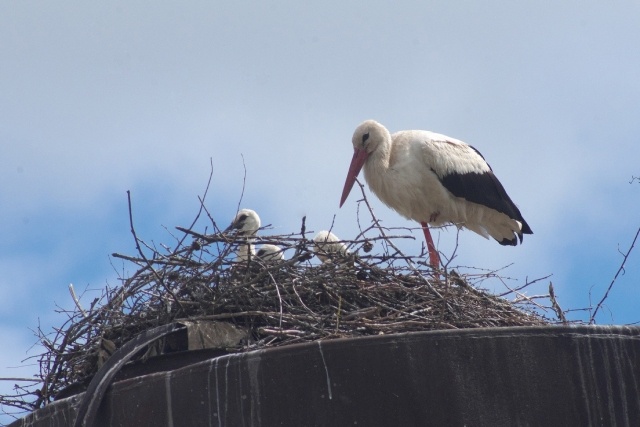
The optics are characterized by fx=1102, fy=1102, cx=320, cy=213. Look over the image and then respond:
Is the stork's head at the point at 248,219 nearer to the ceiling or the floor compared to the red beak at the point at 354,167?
nearer to the floor

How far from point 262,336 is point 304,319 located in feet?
0.78

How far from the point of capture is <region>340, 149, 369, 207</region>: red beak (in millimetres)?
9141

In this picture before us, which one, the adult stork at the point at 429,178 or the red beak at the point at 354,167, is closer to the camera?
the adult stork at the point at 429,178

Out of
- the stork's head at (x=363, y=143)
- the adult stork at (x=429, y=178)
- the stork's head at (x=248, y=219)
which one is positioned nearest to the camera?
the adult stork at (x=429, y=178)

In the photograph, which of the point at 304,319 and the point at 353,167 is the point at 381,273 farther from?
the point at 353,167

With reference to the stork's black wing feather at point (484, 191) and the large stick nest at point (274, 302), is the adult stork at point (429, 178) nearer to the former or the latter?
the stork's black wing feather at point (484, 191)

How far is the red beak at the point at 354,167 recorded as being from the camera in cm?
914

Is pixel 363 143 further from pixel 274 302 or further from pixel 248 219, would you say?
pixel 274 302

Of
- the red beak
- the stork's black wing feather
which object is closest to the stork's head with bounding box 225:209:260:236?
the red beak

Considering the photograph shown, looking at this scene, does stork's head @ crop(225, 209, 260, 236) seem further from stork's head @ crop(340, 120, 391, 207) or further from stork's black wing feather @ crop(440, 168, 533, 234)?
stork's black wing feather @ crop(440, 168, 533, 234)

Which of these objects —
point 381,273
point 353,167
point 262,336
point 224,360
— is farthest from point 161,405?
point 353,167

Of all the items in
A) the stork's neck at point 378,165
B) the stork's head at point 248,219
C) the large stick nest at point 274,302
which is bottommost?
the large stick nest at point 274,302

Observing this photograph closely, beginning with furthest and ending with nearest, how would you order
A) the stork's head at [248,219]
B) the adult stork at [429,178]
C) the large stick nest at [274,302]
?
the stork's head at [248,219]
the adult stork at [429,178]
the large stick nest at [274,302]

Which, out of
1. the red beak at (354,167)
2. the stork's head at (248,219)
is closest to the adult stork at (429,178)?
the red beak at (354,167)
